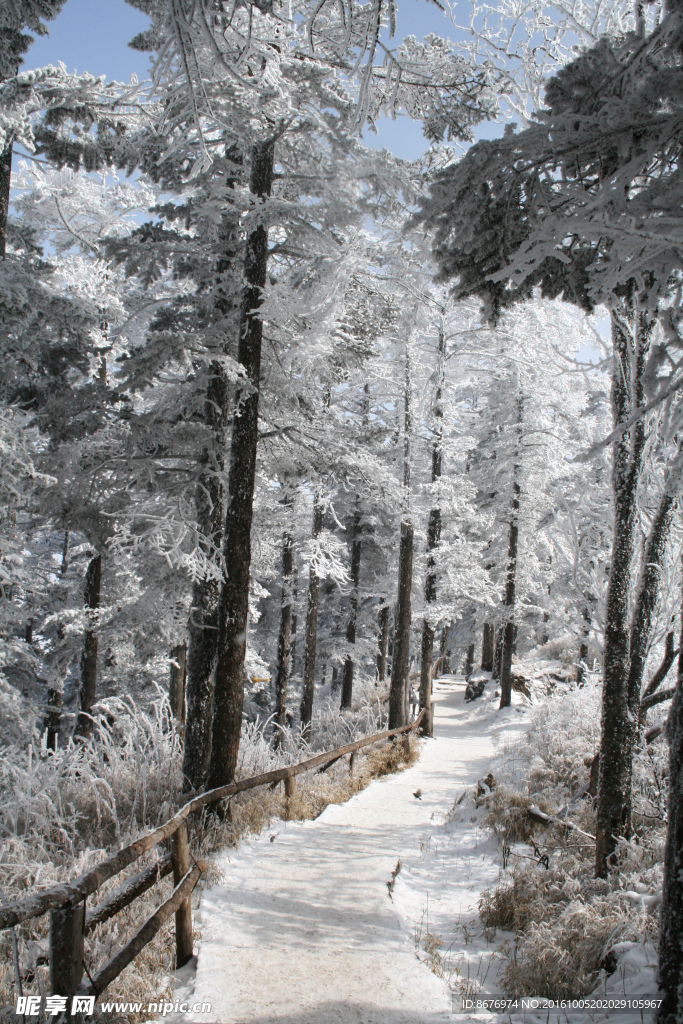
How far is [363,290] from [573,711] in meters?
9.90

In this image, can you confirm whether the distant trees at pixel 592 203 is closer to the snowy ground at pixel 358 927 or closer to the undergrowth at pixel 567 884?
the undergrowth at pixel 567 884

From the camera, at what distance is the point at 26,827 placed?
5.74 meters

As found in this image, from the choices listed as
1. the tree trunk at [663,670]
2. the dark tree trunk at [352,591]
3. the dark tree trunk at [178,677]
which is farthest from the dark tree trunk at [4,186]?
the dark tree trunk at [352,591]

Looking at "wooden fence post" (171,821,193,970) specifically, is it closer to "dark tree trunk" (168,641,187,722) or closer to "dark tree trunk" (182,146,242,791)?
"dark tree trunk" (182,146,242,791)

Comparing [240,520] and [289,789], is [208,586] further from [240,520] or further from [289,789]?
[289,789]

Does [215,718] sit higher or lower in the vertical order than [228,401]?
lower

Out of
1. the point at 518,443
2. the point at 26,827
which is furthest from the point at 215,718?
the point at 518,443

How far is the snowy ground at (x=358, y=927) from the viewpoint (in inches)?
143

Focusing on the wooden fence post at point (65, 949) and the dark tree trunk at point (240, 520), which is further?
the dark tree trunk at point (240, 520)

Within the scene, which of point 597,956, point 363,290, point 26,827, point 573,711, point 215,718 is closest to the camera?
point 597,956

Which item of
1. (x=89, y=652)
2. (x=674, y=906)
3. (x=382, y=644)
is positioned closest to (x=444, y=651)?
(x=382, y=644)

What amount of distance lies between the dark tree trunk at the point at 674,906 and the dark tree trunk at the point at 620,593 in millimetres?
2709

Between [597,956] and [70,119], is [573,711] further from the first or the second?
[70,119]

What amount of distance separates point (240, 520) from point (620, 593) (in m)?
4.83
